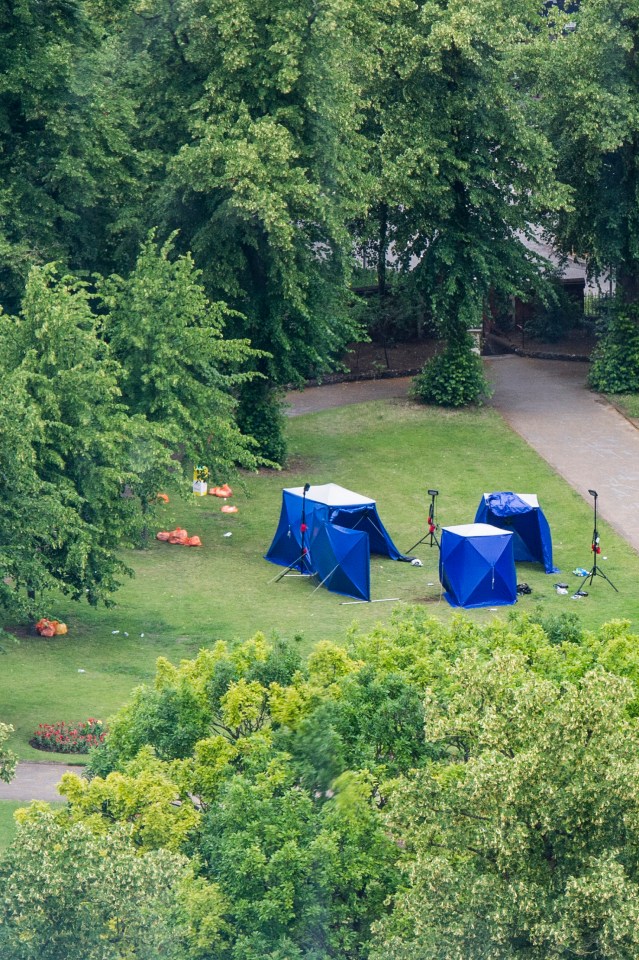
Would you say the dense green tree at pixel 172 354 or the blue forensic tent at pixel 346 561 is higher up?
the dense green tree at pixel 172 354

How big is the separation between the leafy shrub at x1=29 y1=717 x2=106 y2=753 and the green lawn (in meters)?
0.25

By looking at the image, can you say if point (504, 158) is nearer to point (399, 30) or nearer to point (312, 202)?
point (399, 30)

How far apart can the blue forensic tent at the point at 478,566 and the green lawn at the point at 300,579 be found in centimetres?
36

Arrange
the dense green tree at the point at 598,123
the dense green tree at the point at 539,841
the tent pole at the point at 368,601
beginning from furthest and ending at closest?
the dense green tree at the point at 598,123 → the tent pole at the point at 368,601 → the dense green tree at the point at 539,841

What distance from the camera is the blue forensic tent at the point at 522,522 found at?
32.3 meters

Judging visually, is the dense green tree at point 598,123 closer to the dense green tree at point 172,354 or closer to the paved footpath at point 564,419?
the paved footpath at point 564,419

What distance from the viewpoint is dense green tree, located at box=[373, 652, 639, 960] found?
12.8m

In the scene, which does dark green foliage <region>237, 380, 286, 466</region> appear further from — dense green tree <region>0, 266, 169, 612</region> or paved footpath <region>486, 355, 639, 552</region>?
dense green tree <region>0, 266, 169, 612</region>

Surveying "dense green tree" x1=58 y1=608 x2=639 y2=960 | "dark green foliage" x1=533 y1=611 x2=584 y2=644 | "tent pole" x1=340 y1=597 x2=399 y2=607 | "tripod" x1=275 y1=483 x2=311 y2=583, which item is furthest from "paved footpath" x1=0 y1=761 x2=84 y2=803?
"tripod" x1=275 y1=483 x2=311 y2=583

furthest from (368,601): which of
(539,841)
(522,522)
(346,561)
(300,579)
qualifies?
(539,841)

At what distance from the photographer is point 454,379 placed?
4238 centimetres

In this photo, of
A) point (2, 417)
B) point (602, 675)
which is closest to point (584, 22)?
point (2, 417)

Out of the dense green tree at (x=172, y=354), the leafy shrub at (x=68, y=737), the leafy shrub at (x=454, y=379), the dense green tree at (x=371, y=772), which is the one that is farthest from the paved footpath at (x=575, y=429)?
the dense green tree at (x=371, y=772)

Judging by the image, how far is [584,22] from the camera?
39406 mm
